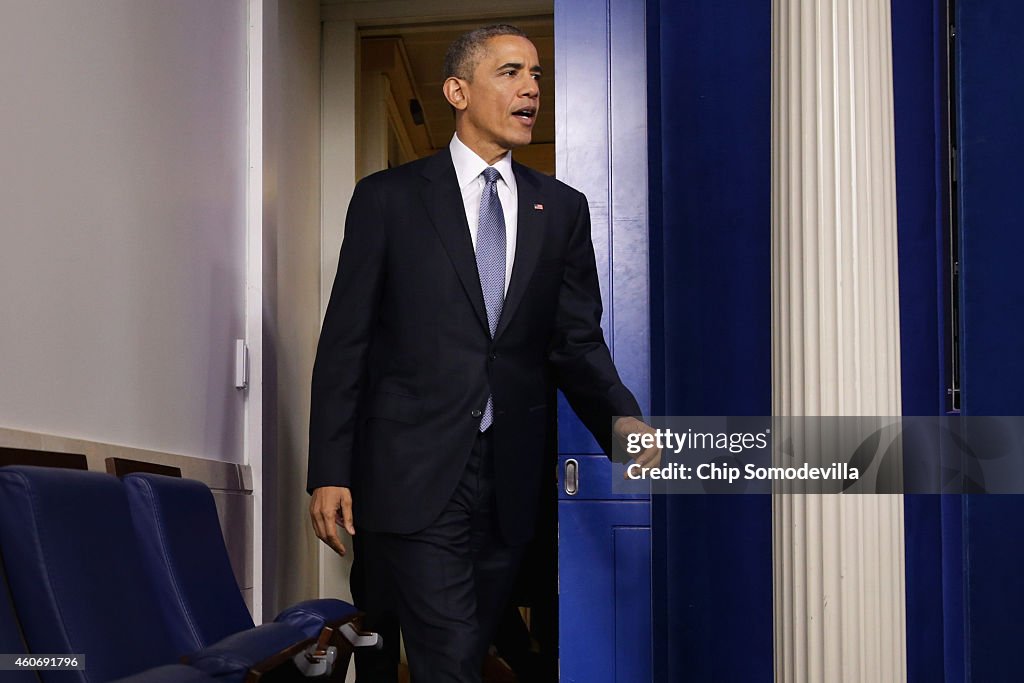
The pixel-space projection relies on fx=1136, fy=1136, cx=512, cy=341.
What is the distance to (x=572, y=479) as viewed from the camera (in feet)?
12.0

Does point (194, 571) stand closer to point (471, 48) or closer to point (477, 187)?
point (477, 187)

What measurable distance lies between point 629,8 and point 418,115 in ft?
13.2

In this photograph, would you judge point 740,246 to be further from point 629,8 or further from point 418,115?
point 418,115

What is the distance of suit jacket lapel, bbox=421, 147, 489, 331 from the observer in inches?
98.8

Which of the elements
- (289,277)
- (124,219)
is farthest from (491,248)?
(289,277)

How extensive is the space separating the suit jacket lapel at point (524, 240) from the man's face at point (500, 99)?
108 mm

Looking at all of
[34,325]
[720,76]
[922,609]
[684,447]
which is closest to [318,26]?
[720,76]

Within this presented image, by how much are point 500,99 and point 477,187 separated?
0.70 feet

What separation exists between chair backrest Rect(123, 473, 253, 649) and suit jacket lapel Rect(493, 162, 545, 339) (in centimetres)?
76

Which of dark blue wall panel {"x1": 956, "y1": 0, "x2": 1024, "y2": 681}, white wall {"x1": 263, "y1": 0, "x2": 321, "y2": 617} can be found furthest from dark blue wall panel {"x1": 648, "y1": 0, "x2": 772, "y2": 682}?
white wall {"x1": 263, "y1": 0, "x2": 321, "y2": 617}

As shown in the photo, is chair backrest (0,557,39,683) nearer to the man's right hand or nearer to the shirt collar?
the man's right hand

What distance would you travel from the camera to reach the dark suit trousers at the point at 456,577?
92.4 inches

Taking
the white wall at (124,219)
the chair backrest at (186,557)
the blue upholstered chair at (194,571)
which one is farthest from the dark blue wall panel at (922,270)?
the white wall at (124,219)

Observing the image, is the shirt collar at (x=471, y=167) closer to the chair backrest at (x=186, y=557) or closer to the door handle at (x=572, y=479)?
the chair backrest at (x=186, y=557)
